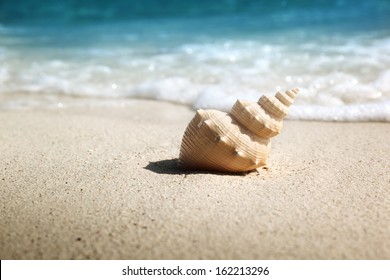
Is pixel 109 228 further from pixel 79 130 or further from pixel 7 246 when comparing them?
pixel 79 130

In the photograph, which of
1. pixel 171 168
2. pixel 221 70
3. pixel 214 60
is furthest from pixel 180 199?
pixel 214 60

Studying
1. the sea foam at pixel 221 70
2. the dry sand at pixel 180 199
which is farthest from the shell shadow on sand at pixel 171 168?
the sea foam at pixel 221 70

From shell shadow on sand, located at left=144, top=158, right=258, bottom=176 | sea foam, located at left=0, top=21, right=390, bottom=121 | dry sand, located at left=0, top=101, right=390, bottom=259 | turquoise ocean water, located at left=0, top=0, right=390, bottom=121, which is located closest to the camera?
dry sand, located at left=0, top=101, right=390, bottom=259

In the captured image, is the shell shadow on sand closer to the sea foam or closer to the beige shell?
the beige shell

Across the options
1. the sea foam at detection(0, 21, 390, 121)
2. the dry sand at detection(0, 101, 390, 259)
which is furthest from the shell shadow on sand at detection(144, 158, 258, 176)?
the sea foam at detection(0, 21, 390, 121)

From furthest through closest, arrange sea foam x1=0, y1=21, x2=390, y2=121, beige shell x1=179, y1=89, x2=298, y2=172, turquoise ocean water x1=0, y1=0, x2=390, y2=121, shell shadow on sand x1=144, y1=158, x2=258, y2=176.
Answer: turquoise ocean water x1=0, y1=0, x2=390, y2=121 → sea foam x1=0, y1=21, x2=390, y2=121 → shell shadow on sand x1=144, y1=158, x2=258, y2=176 → beige shell x1=179, y1=89, x2=298, y2=172

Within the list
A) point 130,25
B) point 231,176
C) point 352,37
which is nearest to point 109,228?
point 231,176
